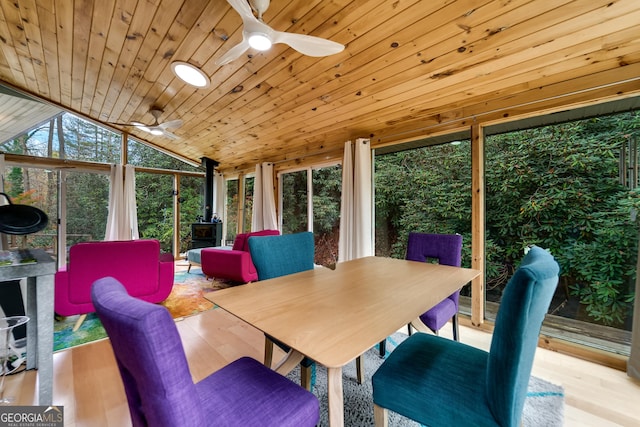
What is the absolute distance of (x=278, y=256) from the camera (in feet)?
5.44

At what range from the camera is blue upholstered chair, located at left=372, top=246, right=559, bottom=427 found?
69 centimetres

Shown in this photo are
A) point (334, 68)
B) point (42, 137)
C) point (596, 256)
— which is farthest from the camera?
point (42, 137)

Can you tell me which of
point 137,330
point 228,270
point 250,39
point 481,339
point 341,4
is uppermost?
point 341,4

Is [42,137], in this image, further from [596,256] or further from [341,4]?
[596,256]

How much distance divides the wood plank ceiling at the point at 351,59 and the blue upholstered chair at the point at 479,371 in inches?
61.1

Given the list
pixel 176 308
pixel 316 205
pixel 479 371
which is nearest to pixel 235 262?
pixel 176 308

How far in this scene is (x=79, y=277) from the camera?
2213 mm

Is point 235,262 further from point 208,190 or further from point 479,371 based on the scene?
point 208,190

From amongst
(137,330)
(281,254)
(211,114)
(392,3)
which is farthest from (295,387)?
(211,114)

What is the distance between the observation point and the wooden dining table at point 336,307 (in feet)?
2.53

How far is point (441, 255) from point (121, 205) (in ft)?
19.2

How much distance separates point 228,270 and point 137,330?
3021mm

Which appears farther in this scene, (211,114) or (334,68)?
(211,114)

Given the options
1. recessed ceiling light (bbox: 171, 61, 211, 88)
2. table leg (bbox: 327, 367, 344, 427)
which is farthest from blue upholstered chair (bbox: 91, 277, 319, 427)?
recessed ceiling light (bbox: 171, 61, 211, 88)
